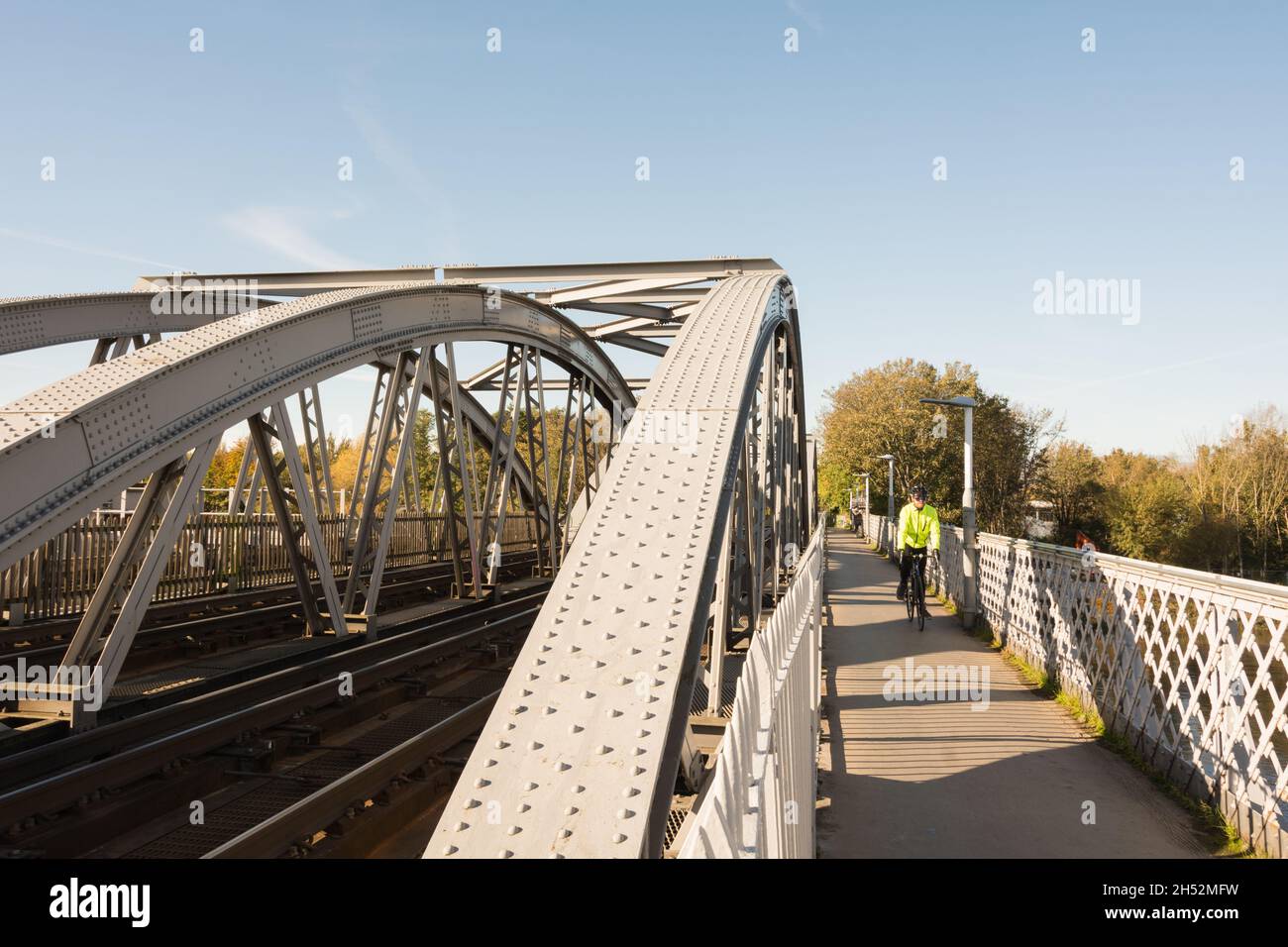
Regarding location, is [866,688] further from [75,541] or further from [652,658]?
[75,541]

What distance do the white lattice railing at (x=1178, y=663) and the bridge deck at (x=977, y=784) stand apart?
317 mm

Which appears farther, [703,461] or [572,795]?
[703,461]

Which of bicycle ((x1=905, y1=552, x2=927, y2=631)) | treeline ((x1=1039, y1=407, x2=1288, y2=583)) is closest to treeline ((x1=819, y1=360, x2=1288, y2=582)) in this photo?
treeline ((x1=1039, y1=407, x2=1288, y2=583))

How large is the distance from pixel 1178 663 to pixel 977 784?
7.65 feet

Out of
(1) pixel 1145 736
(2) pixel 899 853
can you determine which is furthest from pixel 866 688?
(2) pixel 899 853

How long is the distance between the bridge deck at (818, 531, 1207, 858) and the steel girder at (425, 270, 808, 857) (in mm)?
2762

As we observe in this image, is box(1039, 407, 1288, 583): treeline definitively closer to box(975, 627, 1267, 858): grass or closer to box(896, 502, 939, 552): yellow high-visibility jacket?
box(896, 502, 939, 552): yellow high-visibility jacket

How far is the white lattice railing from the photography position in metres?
5.21

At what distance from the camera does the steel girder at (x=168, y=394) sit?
4379 mm

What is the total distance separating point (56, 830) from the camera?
4922 millimetres

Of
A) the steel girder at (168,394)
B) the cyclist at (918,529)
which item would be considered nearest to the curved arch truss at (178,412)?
the steel girder at (168,394)
